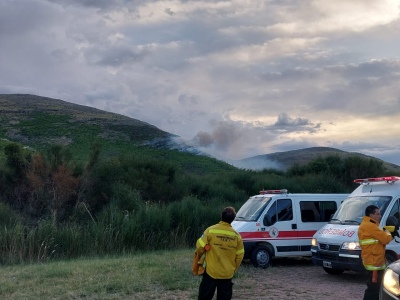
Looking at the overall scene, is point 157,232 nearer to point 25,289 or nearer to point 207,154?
point 25,289

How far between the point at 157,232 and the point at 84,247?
9.96 ft

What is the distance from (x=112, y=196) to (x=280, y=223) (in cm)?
1228

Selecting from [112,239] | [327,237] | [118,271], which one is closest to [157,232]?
[112,239]

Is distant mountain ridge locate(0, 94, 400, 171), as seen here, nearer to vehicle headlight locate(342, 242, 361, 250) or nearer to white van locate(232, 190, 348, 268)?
white van locate(232, 190, 348, 268)

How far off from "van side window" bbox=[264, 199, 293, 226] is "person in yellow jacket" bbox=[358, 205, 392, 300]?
7167mm

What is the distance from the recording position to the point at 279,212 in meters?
16.8

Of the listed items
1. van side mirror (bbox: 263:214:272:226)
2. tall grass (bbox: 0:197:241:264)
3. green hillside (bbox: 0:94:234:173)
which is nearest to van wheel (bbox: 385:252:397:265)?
van side mirror (bbox: 263:214:272:226)

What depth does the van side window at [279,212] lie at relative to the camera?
16.6 metres

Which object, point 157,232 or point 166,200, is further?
point 166,200

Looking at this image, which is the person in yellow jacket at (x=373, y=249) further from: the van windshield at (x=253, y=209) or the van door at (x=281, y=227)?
the van windshield at (x=253, y=209)

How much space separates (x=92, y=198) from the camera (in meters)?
28.4

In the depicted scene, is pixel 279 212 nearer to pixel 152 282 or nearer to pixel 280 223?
pixel 280 223

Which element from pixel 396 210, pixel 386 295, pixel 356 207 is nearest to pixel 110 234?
pixel 356 207

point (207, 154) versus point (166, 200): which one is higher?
point (207, 154)
